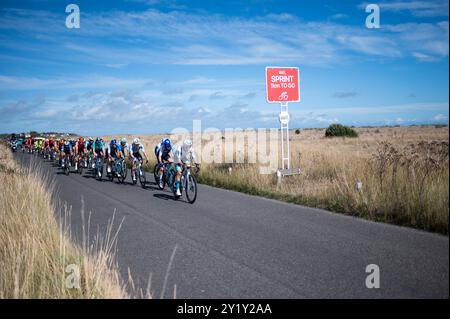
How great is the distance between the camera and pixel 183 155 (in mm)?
11734

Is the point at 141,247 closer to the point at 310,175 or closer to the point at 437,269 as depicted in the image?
the point at 437,269

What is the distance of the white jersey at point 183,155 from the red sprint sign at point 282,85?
15.2ft

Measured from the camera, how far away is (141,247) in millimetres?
6492

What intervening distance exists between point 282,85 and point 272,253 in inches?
401

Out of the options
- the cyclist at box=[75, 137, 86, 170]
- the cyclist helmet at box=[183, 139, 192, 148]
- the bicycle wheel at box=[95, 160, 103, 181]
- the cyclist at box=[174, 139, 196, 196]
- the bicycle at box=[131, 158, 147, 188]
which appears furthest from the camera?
the cyclist at box=[75, 137, 86, 170]

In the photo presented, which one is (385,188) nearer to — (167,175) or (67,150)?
(167,175)

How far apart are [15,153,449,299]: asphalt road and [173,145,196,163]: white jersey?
7.33 ft

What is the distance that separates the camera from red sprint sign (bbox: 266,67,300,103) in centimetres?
1465

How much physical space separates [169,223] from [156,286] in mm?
3698

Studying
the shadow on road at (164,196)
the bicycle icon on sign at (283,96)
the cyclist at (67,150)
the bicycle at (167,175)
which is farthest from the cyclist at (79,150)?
the bicycle icon on sign at (283,96)

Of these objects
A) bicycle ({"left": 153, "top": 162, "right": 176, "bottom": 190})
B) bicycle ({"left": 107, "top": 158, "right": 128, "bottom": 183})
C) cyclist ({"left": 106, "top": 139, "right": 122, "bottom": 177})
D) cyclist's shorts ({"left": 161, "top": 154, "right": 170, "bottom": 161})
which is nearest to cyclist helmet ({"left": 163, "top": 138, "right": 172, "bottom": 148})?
cyclist's shorts ({"left": 161, "top": 154, "right": 170, "bottom": 161})

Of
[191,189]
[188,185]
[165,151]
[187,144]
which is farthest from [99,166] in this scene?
[191,189]

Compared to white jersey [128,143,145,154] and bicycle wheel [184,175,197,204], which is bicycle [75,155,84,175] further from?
bicycle wheel [184,175,197,204]
